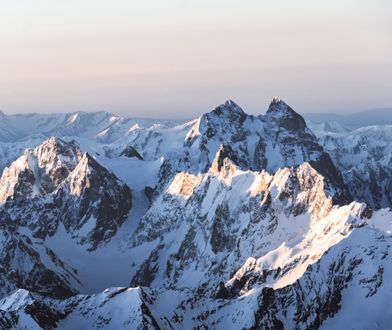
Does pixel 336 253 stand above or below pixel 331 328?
above

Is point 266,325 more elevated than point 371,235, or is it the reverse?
point 371,235

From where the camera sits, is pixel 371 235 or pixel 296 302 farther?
pixel 371 235

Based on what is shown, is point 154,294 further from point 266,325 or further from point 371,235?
point 371,235

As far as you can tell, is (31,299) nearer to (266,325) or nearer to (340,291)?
(266,325)

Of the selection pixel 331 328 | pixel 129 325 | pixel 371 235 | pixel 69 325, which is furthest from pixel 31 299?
pixel 371 235

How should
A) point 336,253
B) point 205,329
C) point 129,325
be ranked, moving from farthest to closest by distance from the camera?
point 336,253, point 205,329, point 129,325

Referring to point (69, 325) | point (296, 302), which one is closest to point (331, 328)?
point (296, 302)

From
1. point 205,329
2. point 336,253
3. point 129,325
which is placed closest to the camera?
point 129,325

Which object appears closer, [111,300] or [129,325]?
[129,325]
